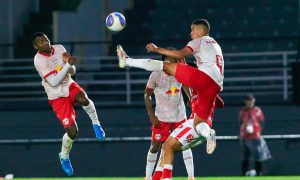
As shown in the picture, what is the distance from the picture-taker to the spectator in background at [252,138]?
21141mm

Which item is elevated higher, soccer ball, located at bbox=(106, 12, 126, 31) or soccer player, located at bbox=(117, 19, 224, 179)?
soccer ball, located at bbox=(106, 12, 126, 31)

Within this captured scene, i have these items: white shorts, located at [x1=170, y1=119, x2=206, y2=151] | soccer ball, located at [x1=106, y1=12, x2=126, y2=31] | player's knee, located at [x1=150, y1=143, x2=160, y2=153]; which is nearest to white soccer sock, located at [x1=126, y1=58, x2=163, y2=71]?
white shorts, located at [x1=170, y1=119, x2=206, y2=151]

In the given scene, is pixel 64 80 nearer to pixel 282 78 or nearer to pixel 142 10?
pixel 282 78

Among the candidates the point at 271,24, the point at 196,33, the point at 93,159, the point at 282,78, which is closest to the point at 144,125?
the point at 93,159

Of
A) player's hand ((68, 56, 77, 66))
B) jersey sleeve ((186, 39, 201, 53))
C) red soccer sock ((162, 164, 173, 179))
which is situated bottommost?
red soccer sock ((162, 164, 173, 179))

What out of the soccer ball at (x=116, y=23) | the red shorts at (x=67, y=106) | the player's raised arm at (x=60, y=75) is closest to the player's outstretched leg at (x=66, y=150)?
the red shorts at (x=67, y=106)

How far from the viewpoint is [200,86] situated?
46.4 ft

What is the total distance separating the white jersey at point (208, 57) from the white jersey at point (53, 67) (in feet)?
8.58

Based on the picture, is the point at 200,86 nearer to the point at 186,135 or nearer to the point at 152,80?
the point at 186,135

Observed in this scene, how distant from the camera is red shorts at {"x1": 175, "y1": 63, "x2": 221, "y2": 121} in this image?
14.0m

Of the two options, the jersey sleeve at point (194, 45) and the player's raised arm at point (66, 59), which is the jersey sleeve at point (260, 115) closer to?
the player's raised arm at point (66, 59)

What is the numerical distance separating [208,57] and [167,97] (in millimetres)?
2212

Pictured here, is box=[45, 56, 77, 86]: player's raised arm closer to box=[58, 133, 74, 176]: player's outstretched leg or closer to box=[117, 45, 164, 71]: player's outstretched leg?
box=[58, 133, 74, 176]: player's outstretched leg

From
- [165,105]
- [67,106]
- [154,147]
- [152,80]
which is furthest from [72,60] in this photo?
[154,147]
